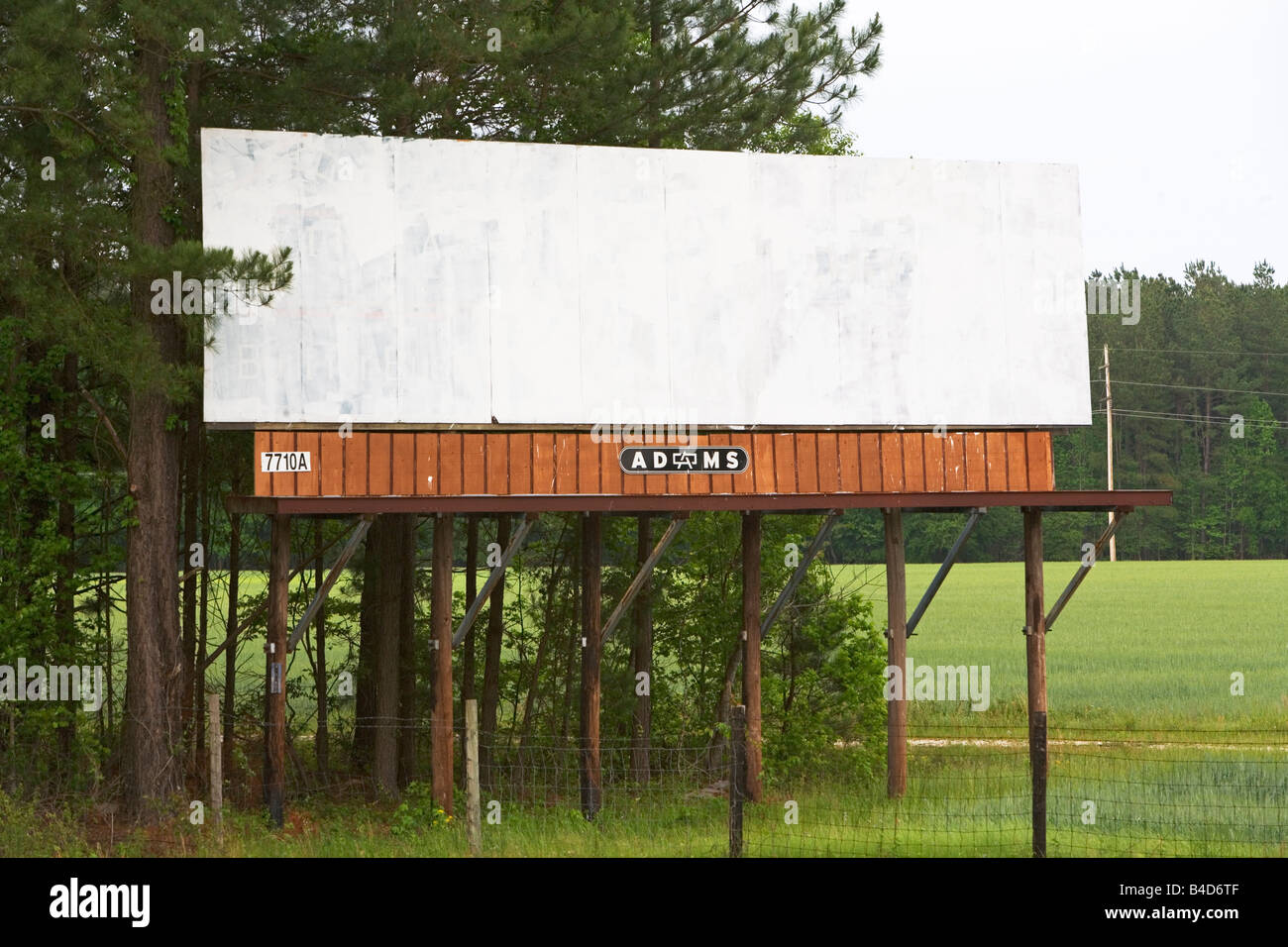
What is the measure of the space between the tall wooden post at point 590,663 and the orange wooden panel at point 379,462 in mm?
2914

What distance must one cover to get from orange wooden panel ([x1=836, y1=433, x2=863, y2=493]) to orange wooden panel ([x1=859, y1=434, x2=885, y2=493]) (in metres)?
0.03

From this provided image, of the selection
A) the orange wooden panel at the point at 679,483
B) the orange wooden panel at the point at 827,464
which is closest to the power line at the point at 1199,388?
the orange wooden panel at the point at 827,464

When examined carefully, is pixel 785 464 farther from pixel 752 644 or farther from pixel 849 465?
pixel 752 644

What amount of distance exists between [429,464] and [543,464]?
4.05ft

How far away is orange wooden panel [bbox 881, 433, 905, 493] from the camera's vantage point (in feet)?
55.4

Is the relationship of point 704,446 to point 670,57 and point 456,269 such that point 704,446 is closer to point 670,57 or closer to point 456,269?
point 456,269

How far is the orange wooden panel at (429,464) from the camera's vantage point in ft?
52.0

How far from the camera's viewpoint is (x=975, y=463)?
675 inches

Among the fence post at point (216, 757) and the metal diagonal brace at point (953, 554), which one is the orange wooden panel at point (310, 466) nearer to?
the fence post at point (216, 757)

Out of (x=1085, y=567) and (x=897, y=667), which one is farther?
(x=897, y=667)

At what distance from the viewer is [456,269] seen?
1617cm

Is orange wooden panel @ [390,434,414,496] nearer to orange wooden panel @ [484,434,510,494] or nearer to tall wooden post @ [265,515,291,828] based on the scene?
orange wooden panel @ [484,434,510,494]

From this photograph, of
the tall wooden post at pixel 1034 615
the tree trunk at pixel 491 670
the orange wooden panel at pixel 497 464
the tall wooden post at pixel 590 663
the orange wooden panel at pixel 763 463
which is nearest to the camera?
the orange wooden panel at pixel 497 464

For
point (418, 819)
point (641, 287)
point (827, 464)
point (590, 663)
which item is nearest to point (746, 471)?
point (827, 464)
